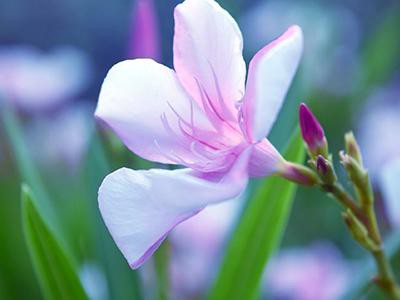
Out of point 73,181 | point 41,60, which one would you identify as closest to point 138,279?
point 73,181

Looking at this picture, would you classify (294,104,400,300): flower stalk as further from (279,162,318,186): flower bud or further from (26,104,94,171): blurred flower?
(26,104,94,171): blurred flower

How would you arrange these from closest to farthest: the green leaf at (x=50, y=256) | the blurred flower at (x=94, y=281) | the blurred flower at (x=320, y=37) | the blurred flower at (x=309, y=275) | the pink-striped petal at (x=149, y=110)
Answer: the pink-striped petal at (x=149, y=110) → the green leaf at (x=50, y=256) → the blurred flower at (x=94, y=281) → the blurred flower at (x=309, y=275) → the blurred flower at (x=320, y=37)

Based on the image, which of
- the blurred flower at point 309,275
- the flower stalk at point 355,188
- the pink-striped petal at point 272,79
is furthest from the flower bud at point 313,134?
the blurred flower at point 309,275

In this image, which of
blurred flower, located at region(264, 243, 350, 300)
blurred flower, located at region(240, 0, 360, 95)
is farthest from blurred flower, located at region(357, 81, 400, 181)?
blurred flower, located at region(264, 243, 350, 300)

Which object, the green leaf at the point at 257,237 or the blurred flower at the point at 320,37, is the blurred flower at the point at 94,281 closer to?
the green leaf at the point at 257,237

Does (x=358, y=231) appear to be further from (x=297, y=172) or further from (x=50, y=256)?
(x=50, y=256)
